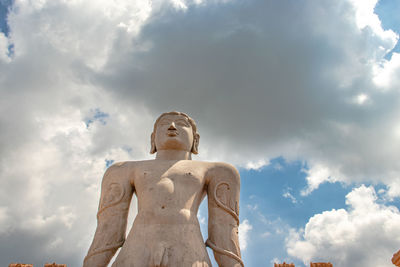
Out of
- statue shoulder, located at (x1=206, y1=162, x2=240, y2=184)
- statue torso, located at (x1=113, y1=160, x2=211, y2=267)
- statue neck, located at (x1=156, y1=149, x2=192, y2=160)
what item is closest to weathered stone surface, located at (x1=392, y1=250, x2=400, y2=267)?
statue shoulder, located at (x1=206, y1=162, x2=240, y2=184)

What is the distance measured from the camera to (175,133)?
8.30 meters

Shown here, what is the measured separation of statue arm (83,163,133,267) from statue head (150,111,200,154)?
3.52ft

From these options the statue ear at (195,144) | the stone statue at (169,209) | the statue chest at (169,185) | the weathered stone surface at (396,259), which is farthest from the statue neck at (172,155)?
the weathered stone surface at (396,259)

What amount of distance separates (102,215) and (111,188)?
1.96 ft

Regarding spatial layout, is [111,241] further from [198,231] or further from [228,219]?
[228,219]

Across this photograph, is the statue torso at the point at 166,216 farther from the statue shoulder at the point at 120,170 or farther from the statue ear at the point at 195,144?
the statue ear at the point at 195,144

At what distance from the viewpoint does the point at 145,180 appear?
7.46 meters

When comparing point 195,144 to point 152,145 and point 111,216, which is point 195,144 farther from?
point 111,216

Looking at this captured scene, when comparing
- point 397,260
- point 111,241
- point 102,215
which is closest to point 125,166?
point 102,215

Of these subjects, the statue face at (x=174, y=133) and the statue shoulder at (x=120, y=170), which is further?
the statue face at (x=174, y=133)

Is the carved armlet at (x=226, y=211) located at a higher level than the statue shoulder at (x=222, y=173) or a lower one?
lower

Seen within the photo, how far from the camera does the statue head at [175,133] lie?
8.28m

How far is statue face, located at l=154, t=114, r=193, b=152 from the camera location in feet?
27.1

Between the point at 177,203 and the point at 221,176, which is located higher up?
the point at 221,176
